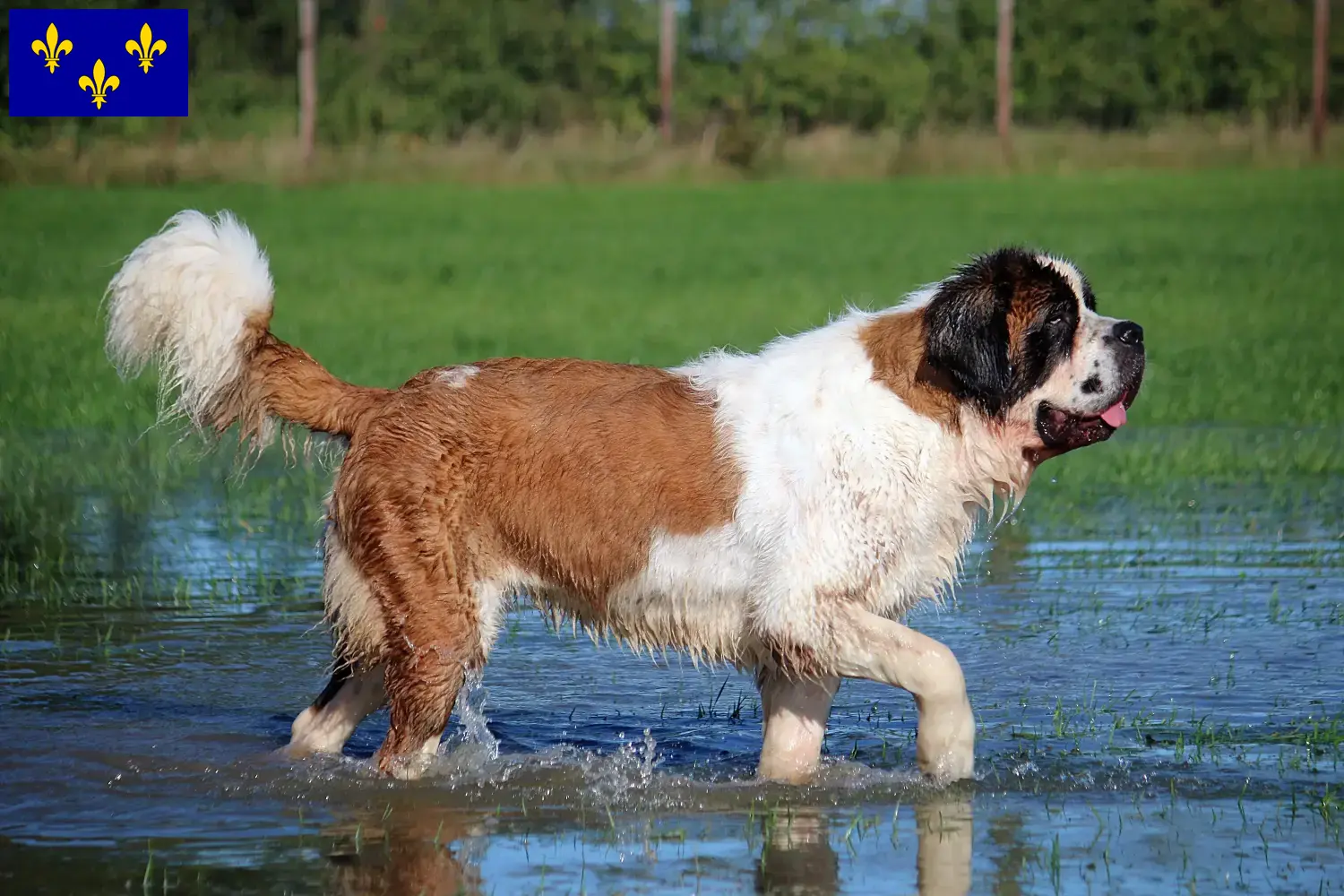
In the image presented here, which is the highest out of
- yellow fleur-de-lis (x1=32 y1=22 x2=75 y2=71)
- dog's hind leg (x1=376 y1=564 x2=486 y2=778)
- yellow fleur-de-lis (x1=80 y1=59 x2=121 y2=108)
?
yellow fleur-de-lis (x1=32 y1=22 x2=75 y2=71)

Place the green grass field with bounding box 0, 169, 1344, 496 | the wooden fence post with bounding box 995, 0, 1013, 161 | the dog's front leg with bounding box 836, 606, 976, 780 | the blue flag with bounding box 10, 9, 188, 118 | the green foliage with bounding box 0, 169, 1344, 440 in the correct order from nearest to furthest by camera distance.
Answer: the dog's front leg with bounding box 836, 606, 976, 780
the green grass field with bounding box 0, 169, 1344, 496
the green foliage with bounding box 0, 169, 1344, 440
the blue flag with bounding box 10, 9, 188, 118
the wooden fence post with bounding box 995, 0, 1013, 161

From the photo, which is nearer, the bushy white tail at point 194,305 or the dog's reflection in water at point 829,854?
the dog's reflection in water at point 829,854

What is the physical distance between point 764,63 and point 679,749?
35.8 metres

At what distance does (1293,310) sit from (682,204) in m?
12.5

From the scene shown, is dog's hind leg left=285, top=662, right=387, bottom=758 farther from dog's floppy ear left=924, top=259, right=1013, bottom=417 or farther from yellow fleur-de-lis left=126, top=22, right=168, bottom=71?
yellow fleur-de-lis left=126, top=22, right=168, bottom=71

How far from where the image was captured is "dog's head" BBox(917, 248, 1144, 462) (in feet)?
20.0

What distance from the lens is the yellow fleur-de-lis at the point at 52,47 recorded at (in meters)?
18.7

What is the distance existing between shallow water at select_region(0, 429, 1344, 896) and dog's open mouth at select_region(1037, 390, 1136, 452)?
3.51ft

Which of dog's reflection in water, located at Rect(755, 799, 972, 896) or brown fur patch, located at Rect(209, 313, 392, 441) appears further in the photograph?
brown fur patch, located at Rect(209, 313, 392, 441)

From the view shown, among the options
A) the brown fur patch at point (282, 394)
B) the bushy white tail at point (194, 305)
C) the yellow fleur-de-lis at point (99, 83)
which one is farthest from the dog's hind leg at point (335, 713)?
the yellow fleur-de-lis at point (99, 83)

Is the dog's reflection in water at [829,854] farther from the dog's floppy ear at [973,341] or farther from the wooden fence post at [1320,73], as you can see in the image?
the wooden fence post at [1320,73]

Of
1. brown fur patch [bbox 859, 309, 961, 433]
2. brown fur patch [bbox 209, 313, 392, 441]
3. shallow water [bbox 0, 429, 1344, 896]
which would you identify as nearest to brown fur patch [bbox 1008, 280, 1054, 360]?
brown fur patch [bbox 859, 309, 961, 433]

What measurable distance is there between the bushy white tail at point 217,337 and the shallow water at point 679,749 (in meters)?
1.18

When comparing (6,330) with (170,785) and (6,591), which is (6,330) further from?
(170,785)
